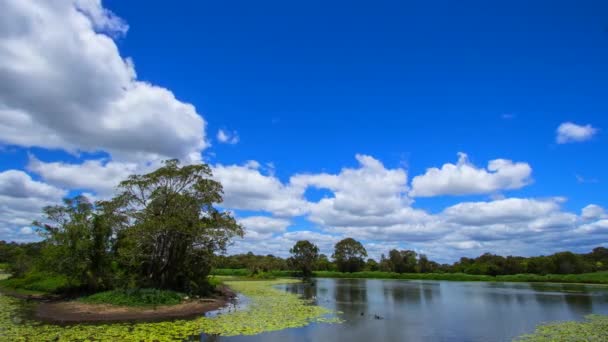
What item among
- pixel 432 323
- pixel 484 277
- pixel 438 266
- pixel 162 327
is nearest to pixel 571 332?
pixel 432 323

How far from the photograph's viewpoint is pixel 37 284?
33.1 meters

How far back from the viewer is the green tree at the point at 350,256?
107m

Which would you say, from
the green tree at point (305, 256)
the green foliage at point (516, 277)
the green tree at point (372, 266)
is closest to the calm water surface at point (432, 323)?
the green foliage at point (516, 277)

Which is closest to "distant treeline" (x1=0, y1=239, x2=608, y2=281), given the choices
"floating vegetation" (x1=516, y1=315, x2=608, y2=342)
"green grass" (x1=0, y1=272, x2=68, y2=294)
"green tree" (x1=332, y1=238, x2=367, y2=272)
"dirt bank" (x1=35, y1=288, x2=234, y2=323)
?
"green tree" (x1=332, y1=238, x2=367, y2=272)

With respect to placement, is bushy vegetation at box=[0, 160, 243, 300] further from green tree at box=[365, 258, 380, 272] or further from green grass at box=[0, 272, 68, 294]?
green tree at box=[365, 258, 380, 272]

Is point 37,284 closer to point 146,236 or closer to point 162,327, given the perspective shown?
point 146,236

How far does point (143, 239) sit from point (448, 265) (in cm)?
10675

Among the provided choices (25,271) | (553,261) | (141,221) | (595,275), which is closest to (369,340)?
(141,221)

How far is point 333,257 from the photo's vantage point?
10906cm

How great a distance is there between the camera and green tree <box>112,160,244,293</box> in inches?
1091

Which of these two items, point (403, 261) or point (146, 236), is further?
point (403, 261)

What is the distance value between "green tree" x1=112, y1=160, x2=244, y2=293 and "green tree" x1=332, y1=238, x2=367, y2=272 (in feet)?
262

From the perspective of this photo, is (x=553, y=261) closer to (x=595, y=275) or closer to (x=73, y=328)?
(x=595, y=275)

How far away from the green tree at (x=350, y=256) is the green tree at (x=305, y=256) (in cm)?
1144
